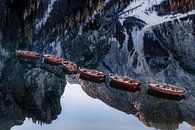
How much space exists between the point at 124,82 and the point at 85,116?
414 millimetres

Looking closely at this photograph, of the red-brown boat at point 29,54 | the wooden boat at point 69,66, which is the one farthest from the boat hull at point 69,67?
the red-brown boat at point 29,54

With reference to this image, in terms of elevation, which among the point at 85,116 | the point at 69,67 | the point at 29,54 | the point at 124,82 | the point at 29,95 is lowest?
the point at 85,116

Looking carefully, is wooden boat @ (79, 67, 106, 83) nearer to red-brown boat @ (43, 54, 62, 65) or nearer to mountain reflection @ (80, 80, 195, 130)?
mountain reflection @ (80, 80, 195, 130)

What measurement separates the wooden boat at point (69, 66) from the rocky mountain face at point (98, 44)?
4 centimetres

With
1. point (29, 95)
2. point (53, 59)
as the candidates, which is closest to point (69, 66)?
point (53, 59)

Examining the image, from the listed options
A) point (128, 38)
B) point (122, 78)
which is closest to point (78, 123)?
point (122, 78)

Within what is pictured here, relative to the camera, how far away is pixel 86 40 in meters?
4.09

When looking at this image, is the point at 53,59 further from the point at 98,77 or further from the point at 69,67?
the point at 98,77

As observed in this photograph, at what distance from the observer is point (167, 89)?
12.8ft

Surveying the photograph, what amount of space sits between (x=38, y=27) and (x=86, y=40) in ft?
1.40

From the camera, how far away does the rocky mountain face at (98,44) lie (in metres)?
3.96

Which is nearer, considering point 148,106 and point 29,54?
point 148,106

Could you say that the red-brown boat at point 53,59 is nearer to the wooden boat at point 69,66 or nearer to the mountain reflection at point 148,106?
the wooden boat at point 69,66

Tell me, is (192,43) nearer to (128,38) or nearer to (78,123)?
(128,38)
